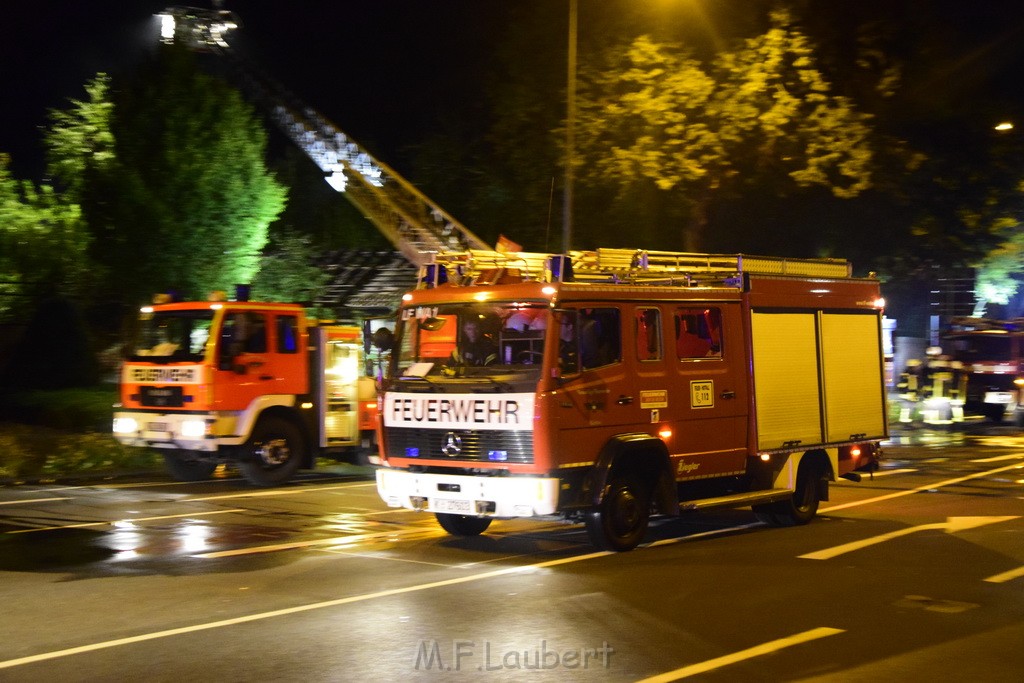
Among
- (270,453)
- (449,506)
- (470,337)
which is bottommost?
(449,506)

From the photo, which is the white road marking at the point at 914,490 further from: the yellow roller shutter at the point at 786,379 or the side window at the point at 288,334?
the side window at the point at 288,334

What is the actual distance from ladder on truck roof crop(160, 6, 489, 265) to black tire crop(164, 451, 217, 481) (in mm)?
9735

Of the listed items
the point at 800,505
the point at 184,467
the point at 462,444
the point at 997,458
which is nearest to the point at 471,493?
the point at 462,444

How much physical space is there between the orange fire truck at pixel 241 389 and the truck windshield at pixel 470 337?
4.98m

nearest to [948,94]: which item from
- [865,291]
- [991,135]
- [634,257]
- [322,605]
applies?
[991,135]

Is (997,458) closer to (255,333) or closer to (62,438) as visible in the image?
(255,333)

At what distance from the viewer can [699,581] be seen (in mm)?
9742

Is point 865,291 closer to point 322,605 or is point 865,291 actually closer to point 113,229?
point 322,605

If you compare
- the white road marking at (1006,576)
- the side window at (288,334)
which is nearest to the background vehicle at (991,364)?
the side window at (288,334)

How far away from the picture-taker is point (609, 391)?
430 inches

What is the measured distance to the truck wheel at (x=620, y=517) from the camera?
10859mm

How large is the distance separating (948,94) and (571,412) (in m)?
17.6

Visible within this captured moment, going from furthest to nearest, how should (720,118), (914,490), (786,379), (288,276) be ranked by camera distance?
(288,276) < (720,118) < (914,490) < (786,379)

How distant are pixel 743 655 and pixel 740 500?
4.76 metres
